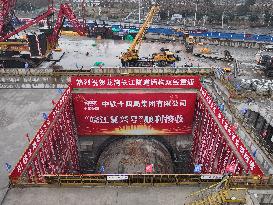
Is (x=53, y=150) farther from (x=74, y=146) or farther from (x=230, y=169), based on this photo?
(x=230, y=169)

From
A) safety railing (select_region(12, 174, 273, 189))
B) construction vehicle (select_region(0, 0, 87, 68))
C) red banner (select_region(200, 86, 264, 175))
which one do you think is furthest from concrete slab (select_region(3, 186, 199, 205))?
construction vehicle (select_region(0, 0, 87, 68))

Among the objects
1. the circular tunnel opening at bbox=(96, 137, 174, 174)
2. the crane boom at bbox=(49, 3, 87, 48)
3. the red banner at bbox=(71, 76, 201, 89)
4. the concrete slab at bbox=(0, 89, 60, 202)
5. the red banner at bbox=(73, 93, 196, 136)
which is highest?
the crane boom at bbox=(49, 3, 87, 48)

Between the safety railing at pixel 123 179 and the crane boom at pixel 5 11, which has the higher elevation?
the crane boom at pixel 5 11

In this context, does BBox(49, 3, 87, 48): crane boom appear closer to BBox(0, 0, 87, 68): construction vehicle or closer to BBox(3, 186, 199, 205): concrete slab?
BBox(0, 0, 87, 68): construction vehicle

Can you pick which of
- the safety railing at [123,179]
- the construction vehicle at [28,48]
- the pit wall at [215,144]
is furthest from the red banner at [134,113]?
the construction vehicle at [28,48]

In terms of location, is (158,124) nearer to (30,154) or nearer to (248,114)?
(248,114)

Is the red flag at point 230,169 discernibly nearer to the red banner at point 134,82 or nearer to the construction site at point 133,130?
the construction site at point 133,130
